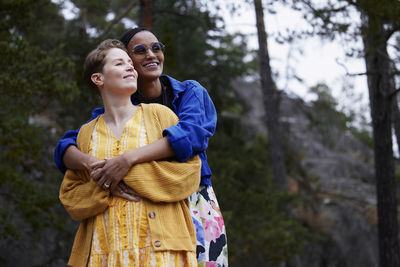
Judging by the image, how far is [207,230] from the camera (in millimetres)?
2314

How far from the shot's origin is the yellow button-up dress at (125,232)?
1987 mm

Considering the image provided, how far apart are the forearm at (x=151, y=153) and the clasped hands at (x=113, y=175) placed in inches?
1.3

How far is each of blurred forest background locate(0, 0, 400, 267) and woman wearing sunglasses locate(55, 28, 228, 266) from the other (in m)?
3.39

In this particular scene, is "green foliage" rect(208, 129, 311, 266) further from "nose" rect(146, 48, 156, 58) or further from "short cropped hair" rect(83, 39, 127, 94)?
Answer: "short cropped hair" rect(83, 39, 127, 94)

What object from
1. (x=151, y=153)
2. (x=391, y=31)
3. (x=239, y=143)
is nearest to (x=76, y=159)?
(x=151, y=153)

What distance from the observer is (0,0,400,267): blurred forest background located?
20.0ft

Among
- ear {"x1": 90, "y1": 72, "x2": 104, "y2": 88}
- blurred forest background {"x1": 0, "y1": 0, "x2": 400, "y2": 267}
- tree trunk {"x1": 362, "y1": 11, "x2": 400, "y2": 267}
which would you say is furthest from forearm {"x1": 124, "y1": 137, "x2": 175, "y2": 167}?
tree trunk {"x1": 362, "y1": 11, "x2": 400, "y2": 267}

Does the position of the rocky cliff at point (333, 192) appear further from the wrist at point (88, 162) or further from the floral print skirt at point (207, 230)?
the wrist at point (88, 162)

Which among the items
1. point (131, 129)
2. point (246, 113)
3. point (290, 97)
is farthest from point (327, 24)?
point (246, 113)

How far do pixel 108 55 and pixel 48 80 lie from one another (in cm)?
416

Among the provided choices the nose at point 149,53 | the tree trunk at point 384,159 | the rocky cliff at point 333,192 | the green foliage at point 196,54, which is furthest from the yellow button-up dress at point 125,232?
the rocky cliff at point 333,192

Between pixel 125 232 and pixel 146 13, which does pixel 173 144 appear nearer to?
pixel 125 232

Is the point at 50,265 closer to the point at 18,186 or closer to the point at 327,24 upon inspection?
Answer: the point at 18,186

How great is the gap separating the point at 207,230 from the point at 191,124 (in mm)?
568
